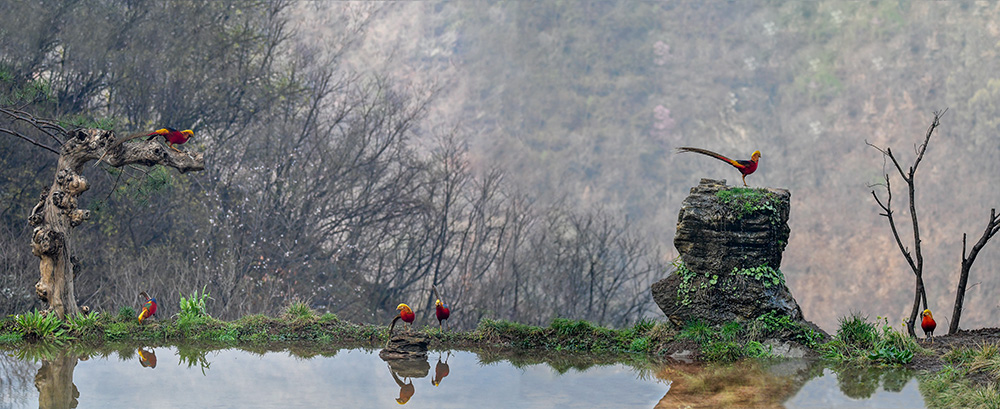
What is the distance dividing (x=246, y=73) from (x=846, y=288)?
4146 cm

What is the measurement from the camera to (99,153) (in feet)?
38.2

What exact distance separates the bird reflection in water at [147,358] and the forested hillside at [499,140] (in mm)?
7618

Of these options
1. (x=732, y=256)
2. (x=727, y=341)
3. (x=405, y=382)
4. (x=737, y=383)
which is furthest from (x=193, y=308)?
(x=737, y=383)

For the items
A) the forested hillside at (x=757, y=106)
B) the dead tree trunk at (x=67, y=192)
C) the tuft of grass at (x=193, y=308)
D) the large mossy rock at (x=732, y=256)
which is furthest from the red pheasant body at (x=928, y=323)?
the forested hillside at (x=757, y=106)

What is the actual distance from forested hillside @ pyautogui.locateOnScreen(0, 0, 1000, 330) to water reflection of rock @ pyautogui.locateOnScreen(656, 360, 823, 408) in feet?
37.7

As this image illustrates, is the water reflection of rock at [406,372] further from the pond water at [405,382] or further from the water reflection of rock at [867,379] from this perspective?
the water reflection of rock at [867,379]

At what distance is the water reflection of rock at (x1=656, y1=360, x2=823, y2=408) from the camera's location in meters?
8.65

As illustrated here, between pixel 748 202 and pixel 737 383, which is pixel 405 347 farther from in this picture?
pixel 748 202

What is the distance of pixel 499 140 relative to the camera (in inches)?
2333

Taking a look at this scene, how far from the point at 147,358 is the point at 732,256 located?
7100mm

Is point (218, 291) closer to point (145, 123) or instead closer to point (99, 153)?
point (145, 123)

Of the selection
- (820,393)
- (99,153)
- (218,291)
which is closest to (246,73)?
(218,291)

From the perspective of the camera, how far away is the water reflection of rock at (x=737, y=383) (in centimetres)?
865

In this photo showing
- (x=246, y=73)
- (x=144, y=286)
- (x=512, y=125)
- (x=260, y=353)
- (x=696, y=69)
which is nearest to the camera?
(x=260, y=353)
